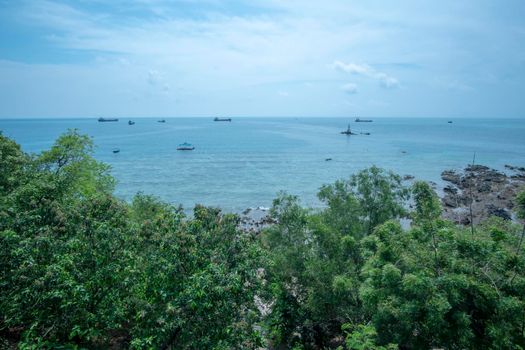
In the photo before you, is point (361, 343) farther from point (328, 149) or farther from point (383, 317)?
point (328, 149)

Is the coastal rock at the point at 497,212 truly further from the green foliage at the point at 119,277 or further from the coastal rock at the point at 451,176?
the green foliage at the point at 119,277

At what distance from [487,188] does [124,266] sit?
50047mm

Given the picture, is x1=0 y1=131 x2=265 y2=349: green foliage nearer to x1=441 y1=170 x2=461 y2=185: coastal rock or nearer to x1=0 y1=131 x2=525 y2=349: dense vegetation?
x1=0 y1=131 x2=525 y2=349: dense vegetation

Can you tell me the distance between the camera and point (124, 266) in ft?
33.8

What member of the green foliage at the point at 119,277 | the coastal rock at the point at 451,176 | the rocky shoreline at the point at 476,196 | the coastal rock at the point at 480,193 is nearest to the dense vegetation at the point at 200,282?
the green foliage at the point at 119,277

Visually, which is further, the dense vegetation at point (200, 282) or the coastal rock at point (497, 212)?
the coastal rock at point (497, 212)

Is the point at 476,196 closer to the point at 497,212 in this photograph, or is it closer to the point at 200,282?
the point at 497,212

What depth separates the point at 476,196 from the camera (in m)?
44.6

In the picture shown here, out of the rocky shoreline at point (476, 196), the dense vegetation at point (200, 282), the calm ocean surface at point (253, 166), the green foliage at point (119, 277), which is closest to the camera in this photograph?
the green foliage at point (119, 277)

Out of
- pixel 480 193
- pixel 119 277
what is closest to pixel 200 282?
pixel 119 277

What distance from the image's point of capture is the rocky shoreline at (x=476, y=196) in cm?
3650

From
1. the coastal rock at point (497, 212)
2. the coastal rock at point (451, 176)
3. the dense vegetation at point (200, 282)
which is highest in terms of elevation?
the dense vegetation at point (200, 282)

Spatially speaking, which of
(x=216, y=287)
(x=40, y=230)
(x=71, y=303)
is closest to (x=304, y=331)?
(x=216, y=287)

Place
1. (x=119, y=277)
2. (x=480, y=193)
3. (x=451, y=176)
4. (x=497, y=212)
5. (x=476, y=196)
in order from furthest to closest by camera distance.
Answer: (x=451, y=176) → (x=480, y=193) → (x=476, y=196) → (x=497, y=212) → (x=119, y=277)
